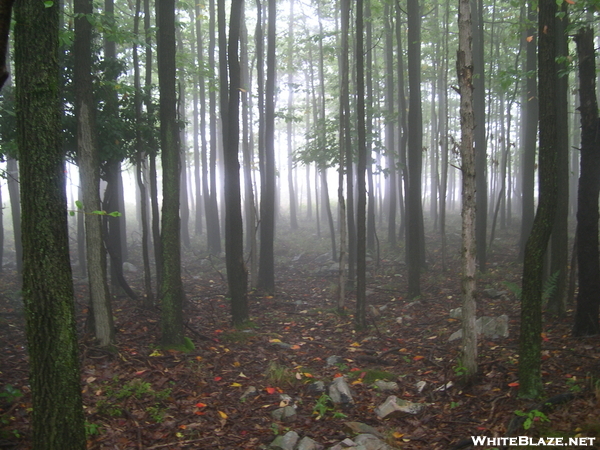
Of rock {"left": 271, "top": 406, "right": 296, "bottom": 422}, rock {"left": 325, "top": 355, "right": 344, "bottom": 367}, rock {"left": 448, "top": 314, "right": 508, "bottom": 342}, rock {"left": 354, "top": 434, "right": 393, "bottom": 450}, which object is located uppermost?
rock {"left": 448, "top": 314, "right": 508, "bottom": 342}

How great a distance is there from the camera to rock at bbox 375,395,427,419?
6301mm

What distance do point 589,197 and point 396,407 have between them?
15.9 feet

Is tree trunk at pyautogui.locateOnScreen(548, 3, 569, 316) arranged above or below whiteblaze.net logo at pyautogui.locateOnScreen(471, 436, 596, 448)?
above

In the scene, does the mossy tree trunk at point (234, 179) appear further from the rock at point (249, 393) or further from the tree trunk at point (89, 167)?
the rock at point (249, 393)

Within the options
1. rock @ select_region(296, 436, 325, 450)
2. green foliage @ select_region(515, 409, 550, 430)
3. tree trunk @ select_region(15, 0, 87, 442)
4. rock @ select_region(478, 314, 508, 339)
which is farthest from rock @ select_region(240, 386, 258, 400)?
rock @ select_region(478, 314, 508, 339)

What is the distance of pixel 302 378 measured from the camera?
770 centimetres

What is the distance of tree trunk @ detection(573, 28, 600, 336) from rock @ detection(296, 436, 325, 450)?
5.22m

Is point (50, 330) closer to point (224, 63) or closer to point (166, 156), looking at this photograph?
point (166, 156)

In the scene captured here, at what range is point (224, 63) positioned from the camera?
11.2m

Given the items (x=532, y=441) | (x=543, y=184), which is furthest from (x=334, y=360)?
(x=543, y=184)

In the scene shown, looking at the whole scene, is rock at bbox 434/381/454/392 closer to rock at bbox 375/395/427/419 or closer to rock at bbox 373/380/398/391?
rock at bbox 375/395/427/419

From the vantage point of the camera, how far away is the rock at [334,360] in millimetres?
8500

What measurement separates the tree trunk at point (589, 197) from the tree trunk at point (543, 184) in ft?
6.96

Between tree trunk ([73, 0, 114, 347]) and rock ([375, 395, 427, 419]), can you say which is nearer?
rock ([375, 395, 427, 419])
